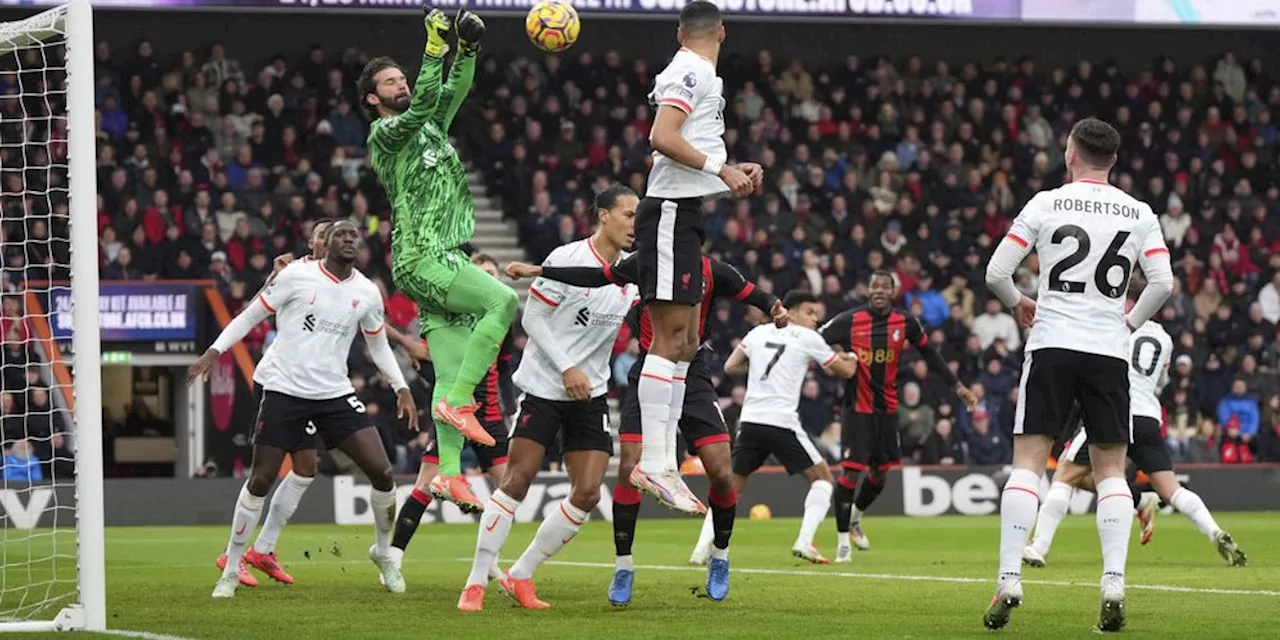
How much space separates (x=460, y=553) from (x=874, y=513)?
8863mm

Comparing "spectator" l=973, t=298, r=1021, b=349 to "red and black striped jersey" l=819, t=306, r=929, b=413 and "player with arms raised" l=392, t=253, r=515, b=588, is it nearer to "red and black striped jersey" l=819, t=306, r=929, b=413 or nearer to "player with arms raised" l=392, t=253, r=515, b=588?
"red and black striped jersey" l=819, t=306, r=929, b=413

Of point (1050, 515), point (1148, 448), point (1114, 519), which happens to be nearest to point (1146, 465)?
point (1148, 448)

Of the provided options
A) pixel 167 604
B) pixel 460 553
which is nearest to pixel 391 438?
pixel 460 553

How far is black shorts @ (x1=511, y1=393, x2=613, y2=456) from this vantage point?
10219mm

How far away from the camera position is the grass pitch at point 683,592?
9.02 metres

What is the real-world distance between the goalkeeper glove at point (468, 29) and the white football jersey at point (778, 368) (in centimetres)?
681

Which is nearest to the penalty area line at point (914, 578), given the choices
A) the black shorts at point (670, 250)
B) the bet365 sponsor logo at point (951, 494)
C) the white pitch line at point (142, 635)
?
the black shorts at point (670, 250)

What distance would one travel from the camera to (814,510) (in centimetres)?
1619

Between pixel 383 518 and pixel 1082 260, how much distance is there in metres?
5.22

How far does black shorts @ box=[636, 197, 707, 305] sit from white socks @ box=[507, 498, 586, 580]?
4.63 feet

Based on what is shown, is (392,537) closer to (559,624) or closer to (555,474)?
(559,624)

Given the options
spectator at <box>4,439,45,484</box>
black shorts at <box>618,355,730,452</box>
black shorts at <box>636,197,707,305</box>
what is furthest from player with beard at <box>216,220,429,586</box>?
spectator at <box>4,439,45,484</box>

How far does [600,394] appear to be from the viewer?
1041 centimetres

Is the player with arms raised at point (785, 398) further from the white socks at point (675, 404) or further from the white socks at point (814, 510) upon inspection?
the white socks at point (675, 404)
